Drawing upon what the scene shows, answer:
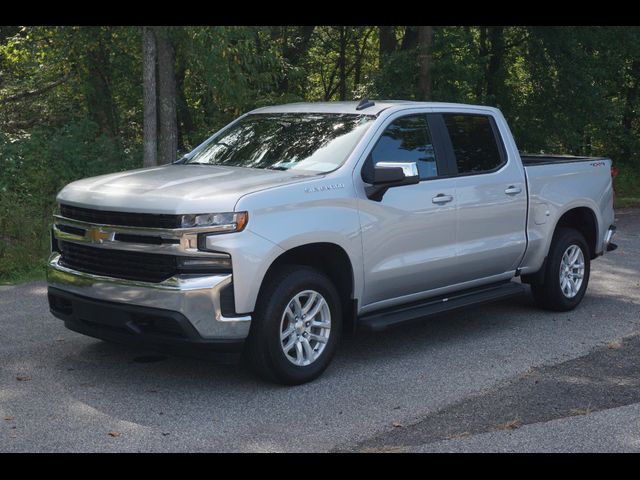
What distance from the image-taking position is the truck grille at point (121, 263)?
588 centimetres

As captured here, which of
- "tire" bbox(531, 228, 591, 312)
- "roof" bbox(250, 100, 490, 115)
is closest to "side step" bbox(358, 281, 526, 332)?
"tire" bbox(531, 228, 591, 312)

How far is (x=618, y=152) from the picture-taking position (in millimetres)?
24906

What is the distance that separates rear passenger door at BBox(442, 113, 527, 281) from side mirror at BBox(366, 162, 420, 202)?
714mm

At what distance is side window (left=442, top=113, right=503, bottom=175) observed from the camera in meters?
7.75

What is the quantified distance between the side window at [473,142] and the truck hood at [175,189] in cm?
174

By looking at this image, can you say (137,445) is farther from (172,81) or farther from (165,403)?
(172,81)

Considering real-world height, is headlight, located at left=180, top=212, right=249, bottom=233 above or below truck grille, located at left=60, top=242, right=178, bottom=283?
above

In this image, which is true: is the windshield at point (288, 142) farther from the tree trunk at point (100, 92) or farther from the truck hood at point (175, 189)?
the tree trunk at point (100, 92)

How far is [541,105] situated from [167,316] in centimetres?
1602

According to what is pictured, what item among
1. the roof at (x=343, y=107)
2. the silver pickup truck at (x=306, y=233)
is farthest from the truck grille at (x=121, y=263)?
the roof at (x=343, y=107)

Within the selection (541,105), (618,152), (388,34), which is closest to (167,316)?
(541,105)

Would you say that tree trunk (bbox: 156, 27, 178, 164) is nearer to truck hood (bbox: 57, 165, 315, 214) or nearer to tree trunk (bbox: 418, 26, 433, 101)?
tree trunk (bbox: 418, 26, 433, 101)

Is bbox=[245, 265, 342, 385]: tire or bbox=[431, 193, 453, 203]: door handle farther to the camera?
bbox=[431, 193, 453, 203]: door handle

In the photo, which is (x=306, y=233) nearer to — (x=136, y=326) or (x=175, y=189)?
(x=175, y=189)
